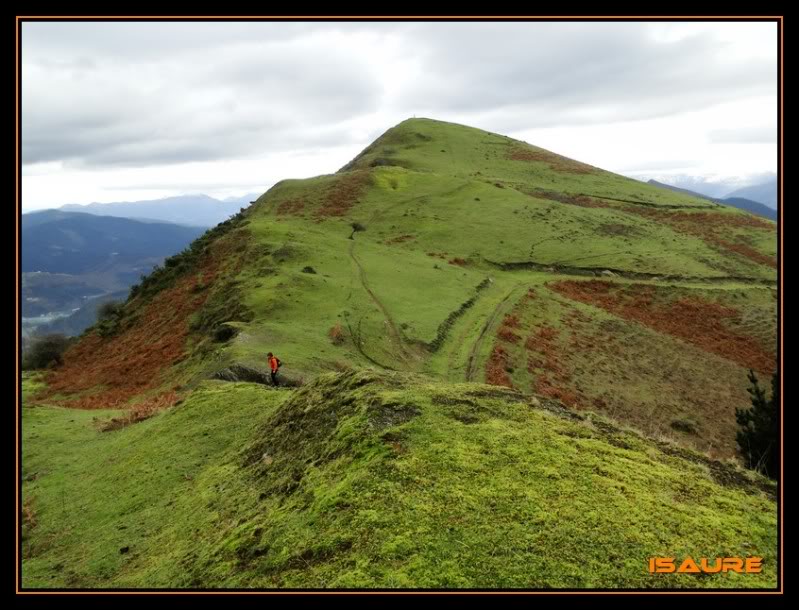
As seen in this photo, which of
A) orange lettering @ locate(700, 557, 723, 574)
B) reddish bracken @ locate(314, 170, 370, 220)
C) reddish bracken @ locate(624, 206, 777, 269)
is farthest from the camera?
reddish bracken @ locate(314, 170, 370, 220)

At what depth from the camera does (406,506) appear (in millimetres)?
9344

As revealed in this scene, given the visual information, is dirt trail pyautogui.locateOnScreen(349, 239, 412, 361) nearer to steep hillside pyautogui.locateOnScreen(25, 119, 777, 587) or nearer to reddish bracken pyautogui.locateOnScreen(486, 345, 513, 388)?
steep hillside pyautogui.locateOnScreen(25, 119, 777, 587)

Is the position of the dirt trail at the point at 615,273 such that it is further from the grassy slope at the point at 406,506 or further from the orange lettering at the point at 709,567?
the orange lettering at the point at 709,567

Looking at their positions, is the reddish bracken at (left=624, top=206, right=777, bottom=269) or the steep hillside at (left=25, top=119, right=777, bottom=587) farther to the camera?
the reddish bracken at (left=624, top=206, right=777, bottom=269)

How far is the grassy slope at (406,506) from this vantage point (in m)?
8.16

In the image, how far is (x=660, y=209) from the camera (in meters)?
90.3

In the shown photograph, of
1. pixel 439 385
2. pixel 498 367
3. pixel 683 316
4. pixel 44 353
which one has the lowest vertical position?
pixel 498 367

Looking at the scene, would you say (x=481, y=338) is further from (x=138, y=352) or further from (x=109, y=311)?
(x=109, y=311)

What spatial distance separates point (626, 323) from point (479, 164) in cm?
6350

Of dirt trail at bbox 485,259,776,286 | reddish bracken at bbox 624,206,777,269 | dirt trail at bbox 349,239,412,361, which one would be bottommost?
dirt trail at bbox 349,239,412,361

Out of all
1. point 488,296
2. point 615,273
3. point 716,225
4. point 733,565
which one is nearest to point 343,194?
point 488,296

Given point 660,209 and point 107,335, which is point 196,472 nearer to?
point 107,335

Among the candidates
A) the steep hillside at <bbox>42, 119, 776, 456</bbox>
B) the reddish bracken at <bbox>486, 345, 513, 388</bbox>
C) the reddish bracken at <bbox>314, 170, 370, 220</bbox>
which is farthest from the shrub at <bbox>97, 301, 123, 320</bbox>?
the reddish bracken at <bbox>486, 345, 513, 388</bbox>

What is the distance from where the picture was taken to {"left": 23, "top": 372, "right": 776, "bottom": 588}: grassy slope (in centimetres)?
816
